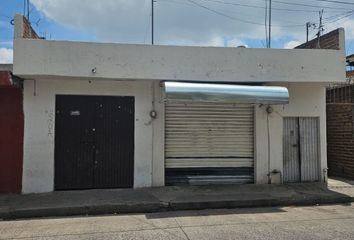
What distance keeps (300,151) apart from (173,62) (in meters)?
4.95

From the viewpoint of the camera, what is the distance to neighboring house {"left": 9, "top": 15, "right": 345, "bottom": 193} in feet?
31.7

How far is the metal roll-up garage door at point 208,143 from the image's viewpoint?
1088 cm

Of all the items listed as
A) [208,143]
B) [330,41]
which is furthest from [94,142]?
[330,41]

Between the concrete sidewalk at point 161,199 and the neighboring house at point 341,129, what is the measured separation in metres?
2.16

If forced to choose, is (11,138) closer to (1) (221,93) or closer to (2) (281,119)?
(1) (221,93)

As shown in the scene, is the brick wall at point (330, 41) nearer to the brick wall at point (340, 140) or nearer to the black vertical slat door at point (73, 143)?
the brick wall at point (340, 140)

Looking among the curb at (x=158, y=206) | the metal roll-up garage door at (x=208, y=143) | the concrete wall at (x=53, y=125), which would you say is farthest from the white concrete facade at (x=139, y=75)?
the curb at (x=158, y=206)

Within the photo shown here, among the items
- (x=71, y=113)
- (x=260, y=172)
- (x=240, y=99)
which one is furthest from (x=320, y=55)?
(x=71, y=113)

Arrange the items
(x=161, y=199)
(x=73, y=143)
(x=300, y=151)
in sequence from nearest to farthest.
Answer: (x=161, y=199) < (x=73, y=143) < (x=300, y=151)

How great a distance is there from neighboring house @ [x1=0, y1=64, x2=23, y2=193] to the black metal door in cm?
98

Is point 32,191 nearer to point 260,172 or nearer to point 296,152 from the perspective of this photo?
point 260,172

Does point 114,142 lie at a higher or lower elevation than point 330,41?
lower

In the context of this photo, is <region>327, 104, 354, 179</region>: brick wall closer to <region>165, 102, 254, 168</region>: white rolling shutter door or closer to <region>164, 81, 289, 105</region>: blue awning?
<region>165, 102, 254, 168</region>: white rolling shutter door

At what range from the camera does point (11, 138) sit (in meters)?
9.88
